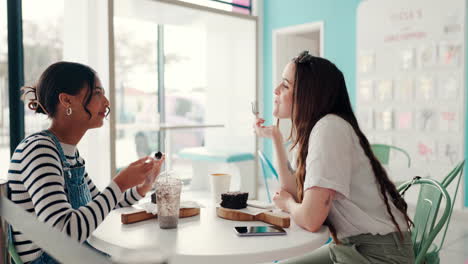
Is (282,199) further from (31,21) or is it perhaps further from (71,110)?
(31,21)

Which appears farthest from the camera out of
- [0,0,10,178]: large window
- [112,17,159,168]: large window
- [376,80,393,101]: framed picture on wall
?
[376,80,393,101]: framed picture on wall

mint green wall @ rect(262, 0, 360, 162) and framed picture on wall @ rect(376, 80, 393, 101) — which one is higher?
mint green wall @ rect(262, 0, 360, 162)

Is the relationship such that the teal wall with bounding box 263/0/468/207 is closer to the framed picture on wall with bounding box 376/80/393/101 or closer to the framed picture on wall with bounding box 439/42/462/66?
the framed picture on wall with bounding box 376/80/393/101

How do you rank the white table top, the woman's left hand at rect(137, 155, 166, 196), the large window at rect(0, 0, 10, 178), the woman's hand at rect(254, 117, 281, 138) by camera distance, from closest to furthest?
the white table top, the woman's left hand at rect(137, 155, 166, 196), the woman's hand at rect(254, 117, 281, 138), the large window at rect(0, 0, 10, 178)

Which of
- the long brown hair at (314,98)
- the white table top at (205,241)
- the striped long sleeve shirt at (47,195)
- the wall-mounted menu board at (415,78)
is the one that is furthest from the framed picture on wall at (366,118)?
the striped long sleeve shirt at (47,195)

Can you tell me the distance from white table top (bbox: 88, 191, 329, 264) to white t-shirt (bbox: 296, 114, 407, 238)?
9cm

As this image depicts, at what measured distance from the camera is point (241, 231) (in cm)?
121

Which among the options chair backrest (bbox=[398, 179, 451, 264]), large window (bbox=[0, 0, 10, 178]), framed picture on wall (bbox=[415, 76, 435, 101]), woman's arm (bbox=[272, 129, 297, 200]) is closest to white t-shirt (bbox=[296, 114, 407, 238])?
chair backrest (bbox=[398, 179, 451, 264])

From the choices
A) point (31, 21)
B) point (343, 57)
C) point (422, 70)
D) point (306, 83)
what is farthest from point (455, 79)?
point (31, 21)

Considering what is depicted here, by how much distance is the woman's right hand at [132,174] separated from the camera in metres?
1.23

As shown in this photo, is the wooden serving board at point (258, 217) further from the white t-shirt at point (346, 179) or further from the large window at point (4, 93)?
the large window at point (4, 93)

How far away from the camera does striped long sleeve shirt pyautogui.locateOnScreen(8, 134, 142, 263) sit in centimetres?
109

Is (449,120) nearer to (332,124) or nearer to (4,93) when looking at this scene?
(332,124)

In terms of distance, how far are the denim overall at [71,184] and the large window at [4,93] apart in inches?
75.2
